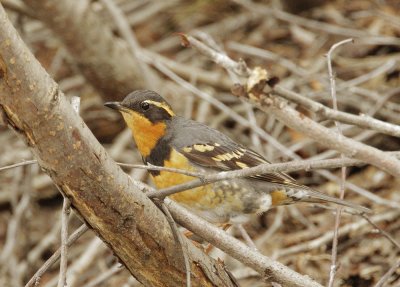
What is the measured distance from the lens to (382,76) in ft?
24.0

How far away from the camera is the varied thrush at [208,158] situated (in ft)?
15.5

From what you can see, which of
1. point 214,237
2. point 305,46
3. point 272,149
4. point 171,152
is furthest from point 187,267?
point 305,46

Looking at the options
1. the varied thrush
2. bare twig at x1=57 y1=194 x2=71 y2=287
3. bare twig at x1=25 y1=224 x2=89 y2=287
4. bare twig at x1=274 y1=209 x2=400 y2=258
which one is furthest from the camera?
bare twig at x1=274 y1=209 x2=400 y2=258

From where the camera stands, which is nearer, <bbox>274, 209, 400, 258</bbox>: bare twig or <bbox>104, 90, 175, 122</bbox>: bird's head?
<bbox>104, 90, 175, 122</bbox>: bird's head

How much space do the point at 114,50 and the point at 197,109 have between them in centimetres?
121

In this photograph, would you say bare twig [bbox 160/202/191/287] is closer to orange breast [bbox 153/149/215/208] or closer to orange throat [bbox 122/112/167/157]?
orange breast [bbox 153/149/215/208]

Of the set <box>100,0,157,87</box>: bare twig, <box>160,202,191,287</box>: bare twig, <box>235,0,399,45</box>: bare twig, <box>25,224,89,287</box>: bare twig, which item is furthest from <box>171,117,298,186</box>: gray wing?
<box>235,0,399,45</box>: bare twig

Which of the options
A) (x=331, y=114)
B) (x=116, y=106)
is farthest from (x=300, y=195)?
(x=331, y=114)

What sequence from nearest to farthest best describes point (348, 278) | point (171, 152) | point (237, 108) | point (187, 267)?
point (187, 267)
point (171, 152)
point (348, 278)
point (237, 108)

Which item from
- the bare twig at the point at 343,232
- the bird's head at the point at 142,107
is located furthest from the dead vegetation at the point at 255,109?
the bird's head at the point at 142,107

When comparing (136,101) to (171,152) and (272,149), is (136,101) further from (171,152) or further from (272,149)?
(272,149)

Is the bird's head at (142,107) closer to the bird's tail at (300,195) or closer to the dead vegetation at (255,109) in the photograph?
the dead vegetation at (255,109)

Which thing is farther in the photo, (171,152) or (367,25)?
(367,25)

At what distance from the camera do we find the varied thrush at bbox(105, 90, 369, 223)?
4730 mm
